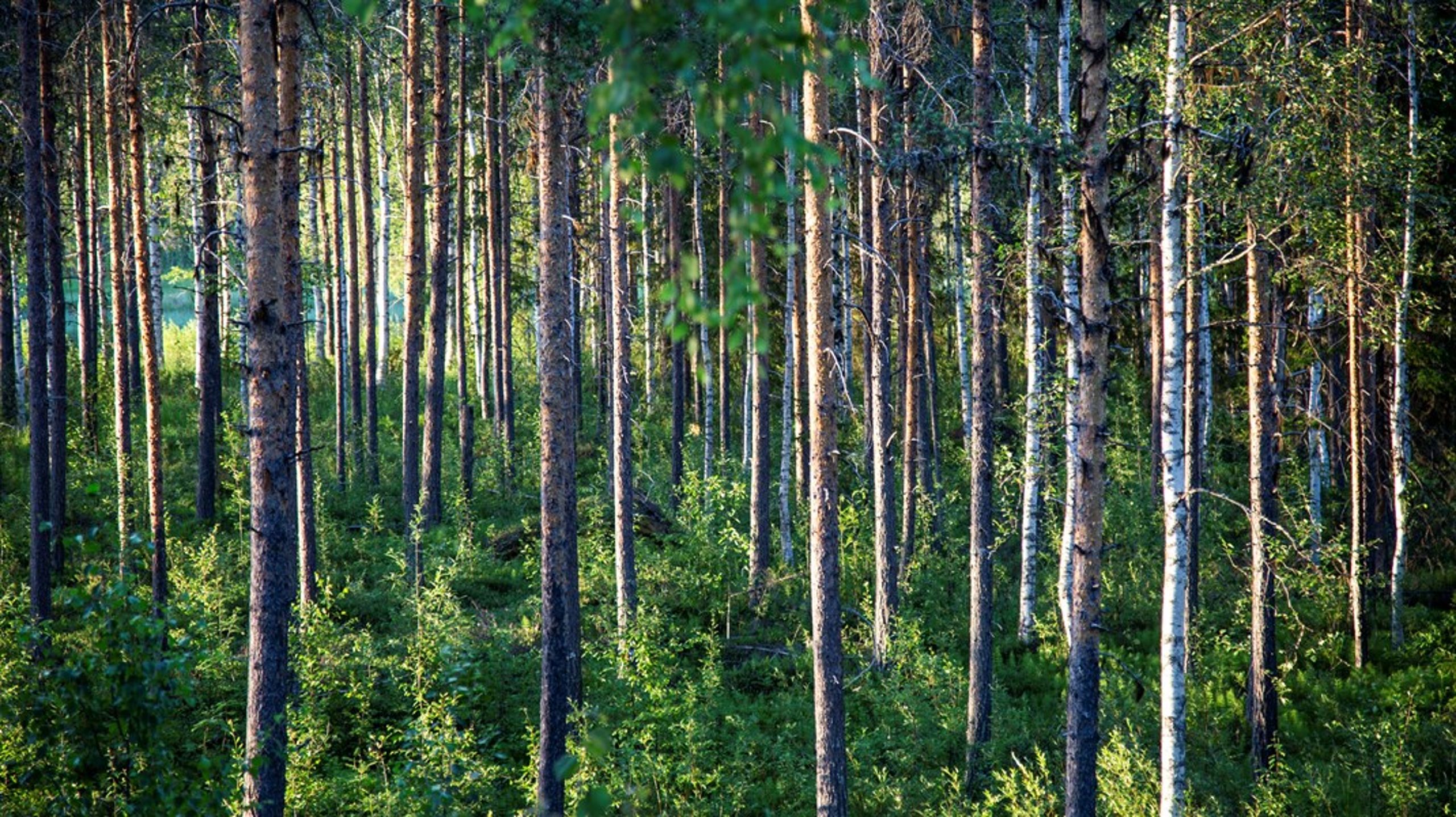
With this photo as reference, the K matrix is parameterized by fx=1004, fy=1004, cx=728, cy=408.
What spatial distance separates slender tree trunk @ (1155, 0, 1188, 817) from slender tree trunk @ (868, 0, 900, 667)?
430 centimetres

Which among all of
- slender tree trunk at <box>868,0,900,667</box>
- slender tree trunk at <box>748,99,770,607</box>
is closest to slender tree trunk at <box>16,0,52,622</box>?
slender tree trunk at <box>748,99,770,607</box>

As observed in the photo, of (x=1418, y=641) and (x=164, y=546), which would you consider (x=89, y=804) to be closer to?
(x=164, y=546)

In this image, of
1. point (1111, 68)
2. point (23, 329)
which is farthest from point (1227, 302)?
point (23, 329)

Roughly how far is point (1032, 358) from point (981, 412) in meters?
1.22

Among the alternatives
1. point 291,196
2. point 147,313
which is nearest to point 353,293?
point 147,313

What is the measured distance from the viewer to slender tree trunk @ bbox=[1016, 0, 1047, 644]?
36.6 ft

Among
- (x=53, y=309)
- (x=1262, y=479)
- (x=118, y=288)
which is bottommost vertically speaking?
(x=1262, y=479)

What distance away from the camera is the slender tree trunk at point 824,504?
351 inches

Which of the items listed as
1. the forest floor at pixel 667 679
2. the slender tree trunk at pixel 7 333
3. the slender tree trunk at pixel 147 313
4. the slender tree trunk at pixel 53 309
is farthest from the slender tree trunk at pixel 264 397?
the slender tree trunk at pixel 7 333

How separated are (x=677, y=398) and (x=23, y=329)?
106ft

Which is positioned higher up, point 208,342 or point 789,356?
point 208,342

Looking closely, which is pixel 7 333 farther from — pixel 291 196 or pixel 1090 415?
pixel 1090 415

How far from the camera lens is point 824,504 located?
9.02 metres

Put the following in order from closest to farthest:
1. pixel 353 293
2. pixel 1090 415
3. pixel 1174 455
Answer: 1. pixel 1090 415
2. pixel 1174 455
3. pixel 353 293
